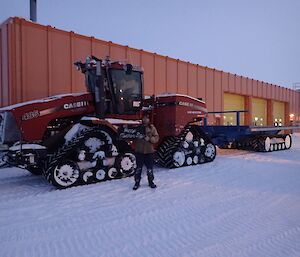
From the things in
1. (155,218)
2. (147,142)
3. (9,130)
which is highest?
(9,130)

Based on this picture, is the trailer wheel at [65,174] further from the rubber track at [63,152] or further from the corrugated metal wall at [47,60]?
the corrugated metal wall at [47,60]


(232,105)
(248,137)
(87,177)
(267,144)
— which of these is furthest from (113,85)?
(232,105)

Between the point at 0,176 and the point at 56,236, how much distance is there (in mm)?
4951

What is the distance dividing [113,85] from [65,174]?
2.63 meters

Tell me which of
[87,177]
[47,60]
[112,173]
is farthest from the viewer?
[47,60]

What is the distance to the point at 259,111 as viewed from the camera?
→ 2662 centimetres

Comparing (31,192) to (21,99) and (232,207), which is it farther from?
(21,99)

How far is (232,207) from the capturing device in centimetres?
507

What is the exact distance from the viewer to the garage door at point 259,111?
25.6 metres

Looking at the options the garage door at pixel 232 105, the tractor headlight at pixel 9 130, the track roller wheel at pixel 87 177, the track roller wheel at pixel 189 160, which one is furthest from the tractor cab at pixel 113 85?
the garage door at pixel 232 105

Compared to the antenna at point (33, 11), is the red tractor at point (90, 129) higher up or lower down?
lower down

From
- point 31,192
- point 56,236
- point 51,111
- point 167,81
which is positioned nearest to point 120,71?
point 51,111

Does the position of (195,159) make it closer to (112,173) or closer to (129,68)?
(112,173)

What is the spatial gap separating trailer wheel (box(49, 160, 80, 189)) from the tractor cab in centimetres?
152
